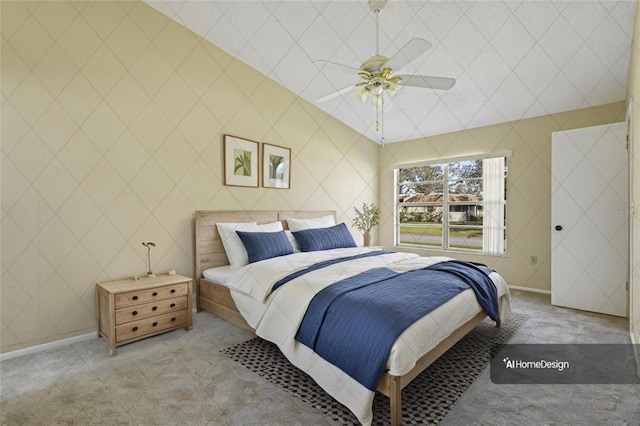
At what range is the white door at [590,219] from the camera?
3201 millimetres

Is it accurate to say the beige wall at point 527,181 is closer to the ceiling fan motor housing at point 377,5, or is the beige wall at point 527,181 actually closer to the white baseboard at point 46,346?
the ceiling fan motor housing at point 377,5

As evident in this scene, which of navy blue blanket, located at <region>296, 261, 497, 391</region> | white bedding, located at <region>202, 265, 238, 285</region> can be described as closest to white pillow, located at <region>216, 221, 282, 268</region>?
white bedding, located at <region>202, 265, 238, 285</region>

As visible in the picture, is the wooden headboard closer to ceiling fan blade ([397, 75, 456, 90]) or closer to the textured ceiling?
the textured ceiling

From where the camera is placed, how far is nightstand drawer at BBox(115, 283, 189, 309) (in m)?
2.49

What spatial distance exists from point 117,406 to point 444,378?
2021mm

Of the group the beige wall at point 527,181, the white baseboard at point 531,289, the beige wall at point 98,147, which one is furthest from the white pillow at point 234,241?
the white baseboard at point 531,289

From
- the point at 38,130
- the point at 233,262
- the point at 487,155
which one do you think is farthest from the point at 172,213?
the point at 487,155

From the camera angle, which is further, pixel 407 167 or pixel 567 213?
pixel 407 167

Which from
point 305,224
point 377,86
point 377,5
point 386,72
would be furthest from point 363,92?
point 305,224

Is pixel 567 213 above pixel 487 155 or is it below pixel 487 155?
below

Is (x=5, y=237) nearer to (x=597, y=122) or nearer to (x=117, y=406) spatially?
(x=117, y=406)

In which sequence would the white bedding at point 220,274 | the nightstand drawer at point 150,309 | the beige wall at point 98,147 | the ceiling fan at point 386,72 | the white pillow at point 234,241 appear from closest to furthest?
1. the ceiling fan at point 386,72
2. the beige wall at point 98,147
3. the nightstand drawer at point 150,309
4. the white bedding at point 220,274
5. the white pillow at point 234,241

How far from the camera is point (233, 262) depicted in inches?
130

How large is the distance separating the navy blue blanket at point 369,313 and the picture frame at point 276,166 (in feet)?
7.07
